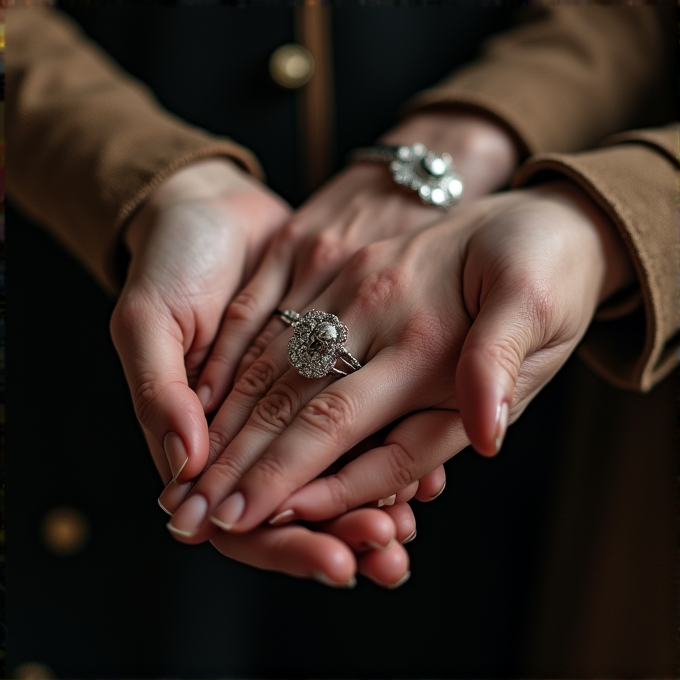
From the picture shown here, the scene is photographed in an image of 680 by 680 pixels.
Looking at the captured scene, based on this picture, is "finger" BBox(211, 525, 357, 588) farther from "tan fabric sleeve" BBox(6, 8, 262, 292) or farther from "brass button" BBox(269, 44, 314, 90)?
"brass button" BBox(269, 44, 314, 90)

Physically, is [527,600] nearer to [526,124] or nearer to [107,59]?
[526,124]

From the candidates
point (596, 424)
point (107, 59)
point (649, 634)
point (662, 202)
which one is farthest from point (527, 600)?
point (107, 59)

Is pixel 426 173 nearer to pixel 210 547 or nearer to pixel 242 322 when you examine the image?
pixel 242 322

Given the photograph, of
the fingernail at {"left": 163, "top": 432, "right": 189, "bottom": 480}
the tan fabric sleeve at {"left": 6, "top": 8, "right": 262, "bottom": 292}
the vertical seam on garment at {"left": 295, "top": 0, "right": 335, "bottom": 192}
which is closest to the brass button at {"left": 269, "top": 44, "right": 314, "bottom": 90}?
the vertical seam on garment at {"left": 295, "top": 0, "right": 335, "bottom": 192}

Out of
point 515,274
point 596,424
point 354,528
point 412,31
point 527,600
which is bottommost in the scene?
point 527,600

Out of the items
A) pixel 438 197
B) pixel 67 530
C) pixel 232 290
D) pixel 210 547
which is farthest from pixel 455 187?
pixel 67 530

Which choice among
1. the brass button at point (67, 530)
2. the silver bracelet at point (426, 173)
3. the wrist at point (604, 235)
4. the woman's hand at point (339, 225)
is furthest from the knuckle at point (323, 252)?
the brass button at point (67, 530)
